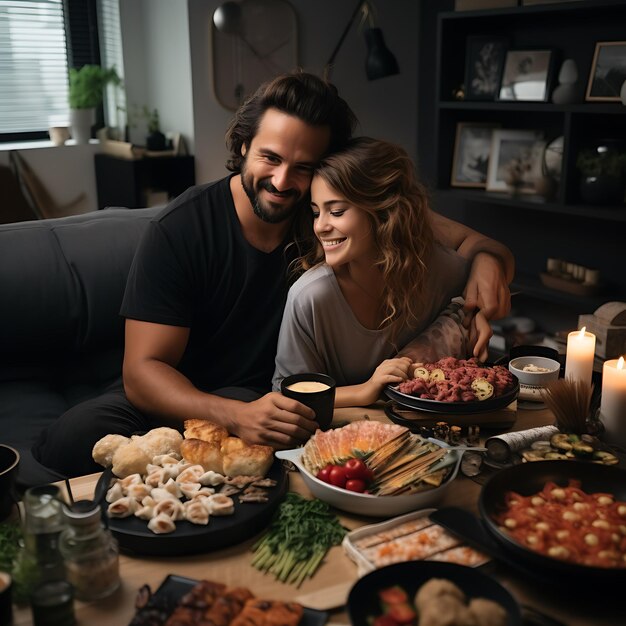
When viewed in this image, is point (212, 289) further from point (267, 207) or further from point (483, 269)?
point (483, 269)

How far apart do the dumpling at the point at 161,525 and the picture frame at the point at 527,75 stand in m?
3.10

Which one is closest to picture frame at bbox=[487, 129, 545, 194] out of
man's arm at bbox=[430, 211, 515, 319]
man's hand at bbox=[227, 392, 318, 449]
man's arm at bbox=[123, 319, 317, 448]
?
man's arm at bbox=[430, 211, 515, 319]

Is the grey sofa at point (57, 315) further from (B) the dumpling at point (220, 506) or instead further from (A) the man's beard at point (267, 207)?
(B) the dumpling at point (220, 506)

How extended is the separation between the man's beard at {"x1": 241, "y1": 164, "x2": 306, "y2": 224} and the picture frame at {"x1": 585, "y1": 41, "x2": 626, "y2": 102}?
200 cm

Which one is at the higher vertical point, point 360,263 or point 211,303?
point 360,263

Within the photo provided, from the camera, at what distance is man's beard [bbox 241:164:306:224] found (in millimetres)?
1948

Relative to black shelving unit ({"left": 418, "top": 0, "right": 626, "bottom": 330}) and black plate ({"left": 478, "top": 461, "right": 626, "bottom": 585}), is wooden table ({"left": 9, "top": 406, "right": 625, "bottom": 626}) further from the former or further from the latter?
black shelving unit ({"left": 418, "top": 0, "right": 626, "bottom": 330})

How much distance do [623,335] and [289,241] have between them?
2.97 ft

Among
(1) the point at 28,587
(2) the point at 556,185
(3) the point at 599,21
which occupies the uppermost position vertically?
(3) the point at 599,21

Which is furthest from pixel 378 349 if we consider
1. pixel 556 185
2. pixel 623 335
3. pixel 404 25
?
pixel 404 25

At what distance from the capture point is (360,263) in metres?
1.87

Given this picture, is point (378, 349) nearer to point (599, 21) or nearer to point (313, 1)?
point (599, 21)

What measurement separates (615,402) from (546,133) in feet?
8.67

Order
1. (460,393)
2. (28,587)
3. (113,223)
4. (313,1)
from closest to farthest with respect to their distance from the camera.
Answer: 1. (28,587)
2. (460,393)
3. (113,223)
4. (313,1)
